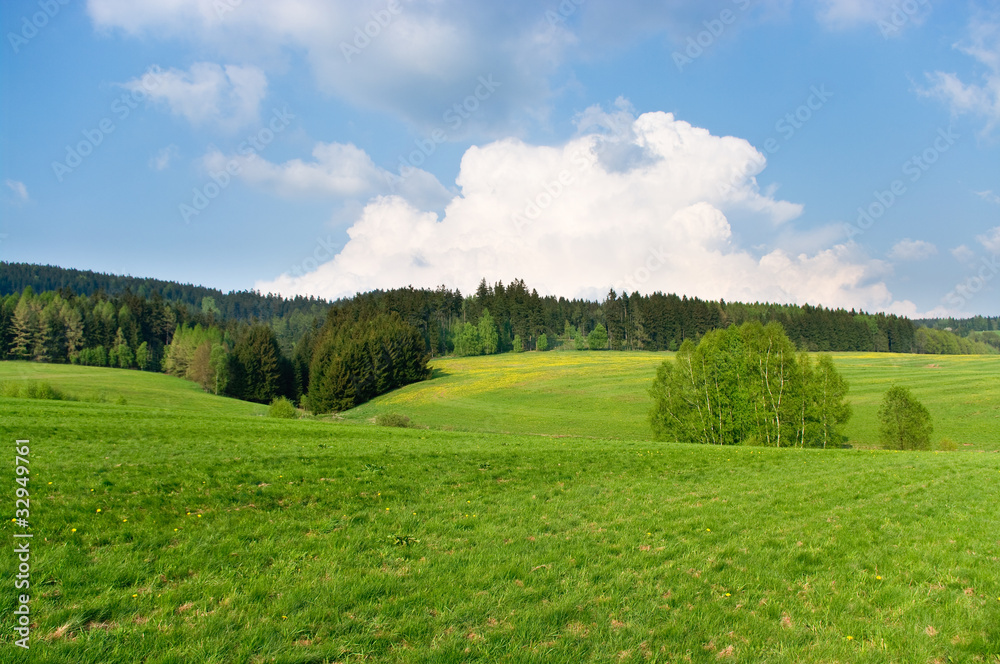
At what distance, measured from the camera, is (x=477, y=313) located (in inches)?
5881

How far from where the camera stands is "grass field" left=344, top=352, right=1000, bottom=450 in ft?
171

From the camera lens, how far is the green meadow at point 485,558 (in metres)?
5.86

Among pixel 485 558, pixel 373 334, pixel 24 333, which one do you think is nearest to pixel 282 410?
pixel 373 334

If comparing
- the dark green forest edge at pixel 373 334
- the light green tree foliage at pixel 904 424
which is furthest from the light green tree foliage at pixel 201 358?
the light green tree foliage at pixel 904 424

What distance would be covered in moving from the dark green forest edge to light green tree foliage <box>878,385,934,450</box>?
6.49m

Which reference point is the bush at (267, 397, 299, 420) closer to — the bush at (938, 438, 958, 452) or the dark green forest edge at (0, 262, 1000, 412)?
the dark green forest edge at (0, 262, 1000, 412)

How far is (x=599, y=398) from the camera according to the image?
226 feet

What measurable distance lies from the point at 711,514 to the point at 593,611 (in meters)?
6.86

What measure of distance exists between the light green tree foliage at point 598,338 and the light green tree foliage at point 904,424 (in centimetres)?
10079

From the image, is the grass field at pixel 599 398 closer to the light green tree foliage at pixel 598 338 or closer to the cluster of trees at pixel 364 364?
the cluster of trees at pixel 364 364

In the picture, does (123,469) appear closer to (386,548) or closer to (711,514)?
(386,548)

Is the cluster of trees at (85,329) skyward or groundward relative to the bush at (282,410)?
skyward

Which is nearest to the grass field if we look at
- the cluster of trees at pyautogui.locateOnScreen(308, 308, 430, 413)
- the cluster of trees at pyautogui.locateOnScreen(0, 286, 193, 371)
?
the cluster of trees at pyautogui.locateOnScreen(308, 308, 430, 413)

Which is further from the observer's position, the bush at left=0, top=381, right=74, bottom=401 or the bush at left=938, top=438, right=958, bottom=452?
the bush at left=0, top=381, right=74, bottom=401
